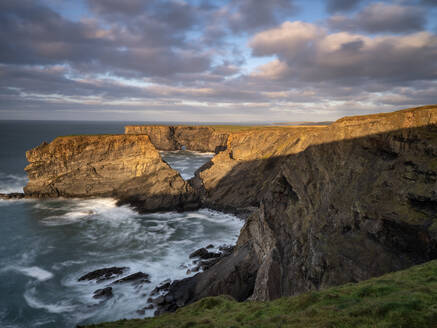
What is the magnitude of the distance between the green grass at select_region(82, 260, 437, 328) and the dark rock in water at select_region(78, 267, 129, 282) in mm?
14185

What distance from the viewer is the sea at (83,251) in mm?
21250

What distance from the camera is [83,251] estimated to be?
31.9 m

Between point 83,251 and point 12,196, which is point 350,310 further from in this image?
point 12,196

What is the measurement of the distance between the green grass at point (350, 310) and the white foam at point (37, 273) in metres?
18.4

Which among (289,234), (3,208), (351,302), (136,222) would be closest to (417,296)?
(351,302)

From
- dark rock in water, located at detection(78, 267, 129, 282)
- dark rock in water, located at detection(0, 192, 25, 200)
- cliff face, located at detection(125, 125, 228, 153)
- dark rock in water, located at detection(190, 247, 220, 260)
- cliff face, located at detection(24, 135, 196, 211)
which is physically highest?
cliff face, located at detection(125, 125, 228, 153)

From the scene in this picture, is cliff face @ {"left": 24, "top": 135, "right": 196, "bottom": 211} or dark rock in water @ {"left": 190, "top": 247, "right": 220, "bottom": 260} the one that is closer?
dark rock in water @ {"left": 190, "top": 247, "right": 220, "bottom": 260}

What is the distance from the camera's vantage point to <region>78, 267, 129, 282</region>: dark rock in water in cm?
2539

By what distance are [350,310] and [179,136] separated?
401 feet

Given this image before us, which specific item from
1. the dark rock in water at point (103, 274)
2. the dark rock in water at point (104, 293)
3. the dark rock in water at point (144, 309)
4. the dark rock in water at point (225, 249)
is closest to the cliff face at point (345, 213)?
the dark rock in water at point (144, 309)

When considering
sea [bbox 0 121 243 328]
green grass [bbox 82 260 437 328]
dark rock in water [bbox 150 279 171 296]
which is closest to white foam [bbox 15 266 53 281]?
sea [bbox 0 121 243 328]

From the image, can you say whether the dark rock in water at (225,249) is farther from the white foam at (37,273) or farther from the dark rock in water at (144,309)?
the white foam at (37,273)

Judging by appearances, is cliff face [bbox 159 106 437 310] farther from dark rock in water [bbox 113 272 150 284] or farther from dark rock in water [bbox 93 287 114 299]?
dark rock in water [bbox 93 287 114 299]

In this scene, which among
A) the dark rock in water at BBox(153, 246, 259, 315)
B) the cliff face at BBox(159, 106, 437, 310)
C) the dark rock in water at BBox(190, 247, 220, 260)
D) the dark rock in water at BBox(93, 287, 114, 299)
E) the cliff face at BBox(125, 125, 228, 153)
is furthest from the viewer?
the cliff face at BBox(125, 125, 228, 153)
